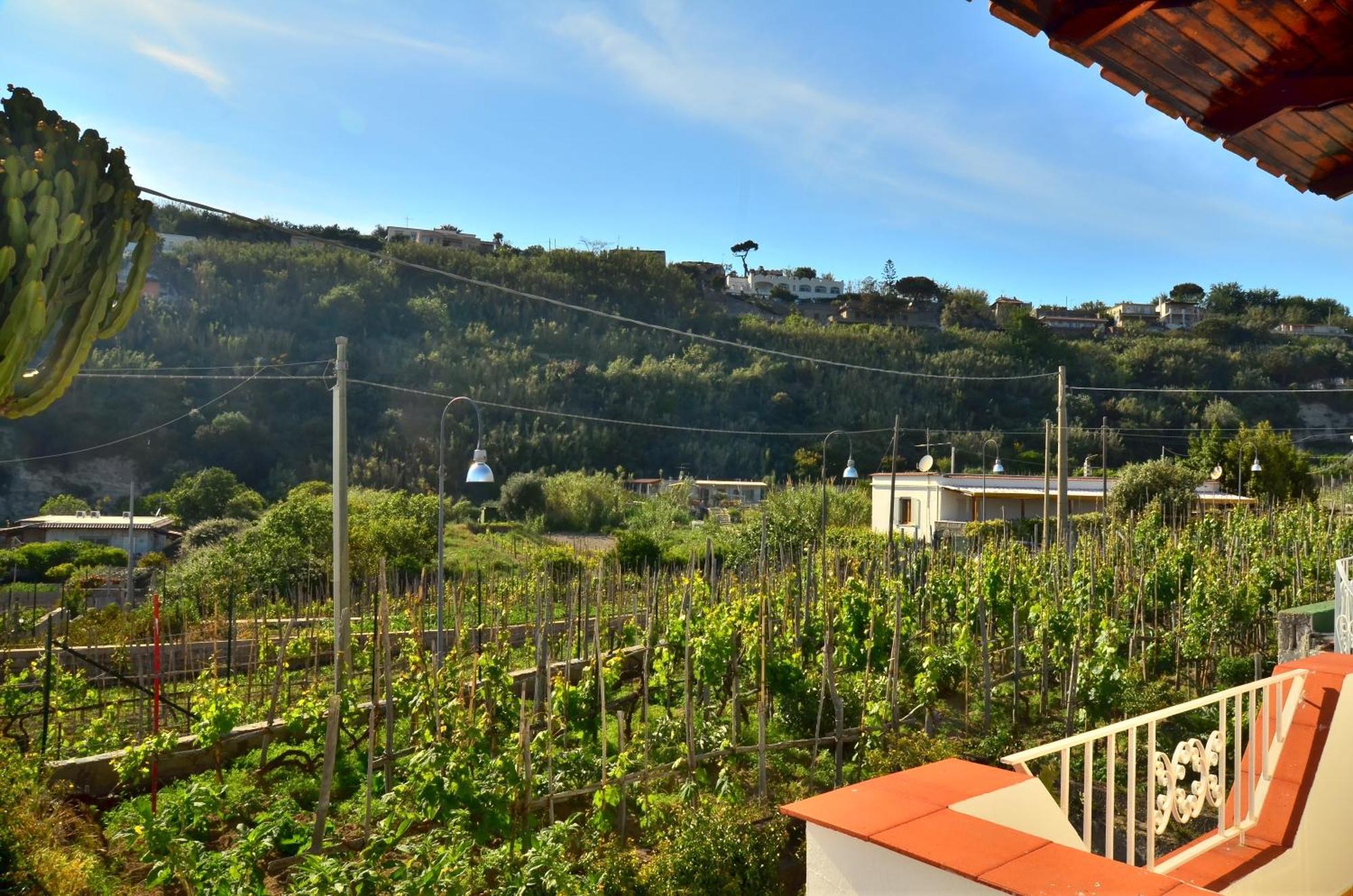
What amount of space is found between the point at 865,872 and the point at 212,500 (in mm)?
29676

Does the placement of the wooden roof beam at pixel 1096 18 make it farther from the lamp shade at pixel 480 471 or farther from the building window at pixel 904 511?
the building window at pixel 904 511

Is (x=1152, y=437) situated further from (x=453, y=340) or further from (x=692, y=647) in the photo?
(x=692, y=647)

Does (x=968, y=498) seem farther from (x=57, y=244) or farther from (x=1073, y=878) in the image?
(x=1073, y=878)

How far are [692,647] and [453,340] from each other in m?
40.2

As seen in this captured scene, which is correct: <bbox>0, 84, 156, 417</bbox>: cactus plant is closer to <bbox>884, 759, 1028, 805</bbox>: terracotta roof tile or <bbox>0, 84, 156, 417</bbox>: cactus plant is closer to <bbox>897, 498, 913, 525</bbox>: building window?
<bbox>884, 759, 1028, 805</bbox>: terracotta roof tile

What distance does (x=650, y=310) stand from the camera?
55.6 meters

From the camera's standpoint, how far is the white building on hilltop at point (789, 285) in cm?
6931

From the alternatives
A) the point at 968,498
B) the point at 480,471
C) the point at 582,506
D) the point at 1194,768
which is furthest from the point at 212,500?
the point at 1194,768

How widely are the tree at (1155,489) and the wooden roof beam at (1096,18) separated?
2195cm

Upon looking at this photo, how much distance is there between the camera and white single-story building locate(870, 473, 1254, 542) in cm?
2697

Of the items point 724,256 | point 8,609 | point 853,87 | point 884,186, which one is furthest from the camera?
point 724,256

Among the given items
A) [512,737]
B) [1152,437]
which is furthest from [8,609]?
[1152,437]

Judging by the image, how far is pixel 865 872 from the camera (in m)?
1.68

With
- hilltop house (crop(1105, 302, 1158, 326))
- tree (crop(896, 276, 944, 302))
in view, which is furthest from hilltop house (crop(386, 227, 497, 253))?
hilltop house (crop(1105, 302, 1158, 326))
